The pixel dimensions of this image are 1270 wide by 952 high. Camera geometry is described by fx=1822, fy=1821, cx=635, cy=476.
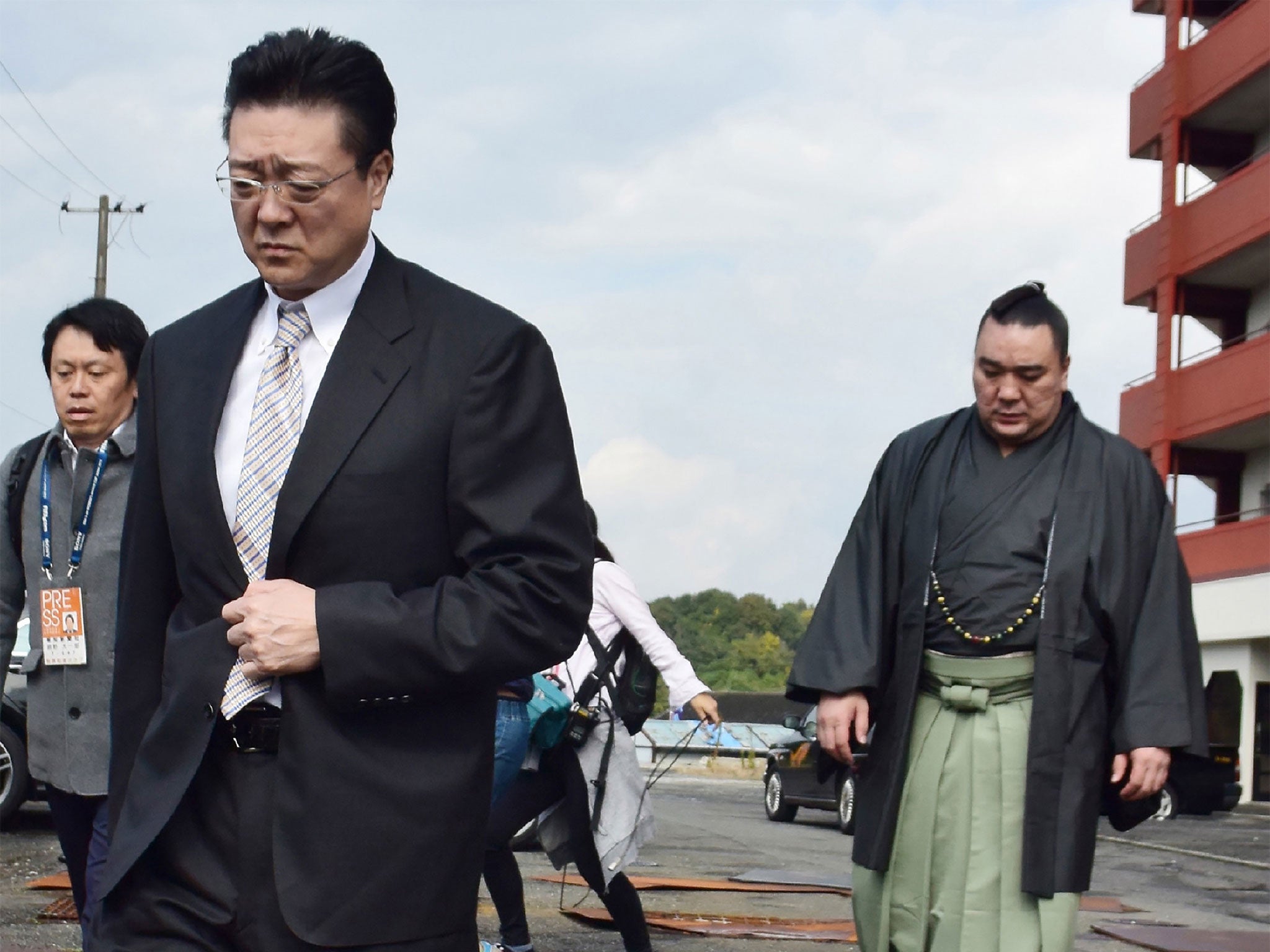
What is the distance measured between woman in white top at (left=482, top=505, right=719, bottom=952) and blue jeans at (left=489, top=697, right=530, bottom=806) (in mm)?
157

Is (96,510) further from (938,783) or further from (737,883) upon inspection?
(737,883)

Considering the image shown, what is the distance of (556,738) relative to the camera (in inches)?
263

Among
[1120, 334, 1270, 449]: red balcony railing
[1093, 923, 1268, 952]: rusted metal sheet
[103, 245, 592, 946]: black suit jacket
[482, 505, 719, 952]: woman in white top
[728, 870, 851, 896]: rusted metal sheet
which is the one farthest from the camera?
[1120, 334, 1270, 449]: red balcony railing

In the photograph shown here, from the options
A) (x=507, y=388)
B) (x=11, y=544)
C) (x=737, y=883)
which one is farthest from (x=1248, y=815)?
(x=507, y=388)

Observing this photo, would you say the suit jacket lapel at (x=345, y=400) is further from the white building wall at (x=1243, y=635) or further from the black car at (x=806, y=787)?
the white building wall at (x=1243, y=635)

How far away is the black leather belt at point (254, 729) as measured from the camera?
2.44 metres

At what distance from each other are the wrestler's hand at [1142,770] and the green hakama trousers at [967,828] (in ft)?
0.79

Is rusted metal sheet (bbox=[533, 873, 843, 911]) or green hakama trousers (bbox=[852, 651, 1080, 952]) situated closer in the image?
green hakama trousers (bbox=[852, 651, 1080, 952])

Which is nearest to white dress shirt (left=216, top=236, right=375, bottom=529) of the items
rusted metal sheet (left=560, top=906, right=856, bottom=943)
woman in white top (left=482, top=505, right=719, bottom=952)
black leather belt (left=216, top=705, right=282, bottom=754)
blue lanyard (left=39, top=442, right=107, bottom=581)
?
black leather belt (left=216, top=705, right=282, bottom=754)

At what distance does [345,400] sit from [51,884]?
6.78 m

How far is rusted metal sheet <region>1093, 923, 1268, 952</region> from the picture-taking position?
8.33m

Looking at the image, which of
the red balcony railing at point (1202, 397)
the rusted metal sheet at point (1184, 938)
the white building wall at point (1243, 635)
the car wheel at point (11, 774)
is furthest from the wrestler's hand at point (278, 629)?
the red balcony railing at point (1202, 397)

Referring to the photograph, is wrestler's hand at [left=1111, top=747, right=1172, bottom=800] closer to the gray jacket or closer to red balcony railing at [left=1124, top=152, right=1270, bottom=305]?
the gray jacket

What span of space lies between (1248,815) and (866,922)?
71.2 feet
